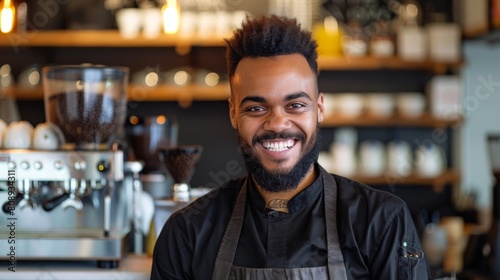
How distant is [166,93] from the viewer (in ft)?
14.2

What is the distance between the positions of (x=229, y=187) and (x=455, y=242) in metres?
2.65

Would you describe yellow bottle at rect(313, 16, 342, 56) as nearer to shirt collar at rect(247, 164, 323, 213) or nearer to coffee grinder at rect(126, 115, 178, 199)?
coffee grinder at rect(126, 115, 178, 199)

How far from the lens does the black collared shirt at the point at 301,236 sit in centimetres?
152

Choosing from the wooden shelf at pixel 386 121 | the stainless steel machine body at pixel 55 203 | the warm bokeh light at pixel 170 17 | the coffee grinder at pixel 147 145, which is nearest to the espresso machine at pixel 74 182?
the stainless steel machine body at pixel 55 203

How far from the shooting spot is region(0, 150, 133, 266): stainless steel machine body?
2139 mm

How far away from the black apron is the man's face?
0.42 feet

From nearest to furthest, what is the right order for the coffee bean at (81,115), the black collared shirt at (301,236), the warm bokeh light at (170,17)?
the black collared shirt at (301,236) < the coffee bean at (81,115) < the warm bokeh light at (170,17)

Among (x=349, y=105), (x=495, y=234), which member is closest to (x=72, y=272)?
(x=495, y=234)

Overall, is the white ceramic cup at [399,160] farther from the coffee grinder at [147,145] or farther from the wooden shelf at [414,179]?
the coffee grinder at [147,145]

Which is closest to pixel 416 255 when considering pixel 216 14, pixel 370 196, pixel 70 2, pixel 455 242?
pixel 370 196

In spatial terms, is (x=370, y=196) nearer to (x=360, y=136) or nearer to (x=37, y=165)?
(x=37, y=165)

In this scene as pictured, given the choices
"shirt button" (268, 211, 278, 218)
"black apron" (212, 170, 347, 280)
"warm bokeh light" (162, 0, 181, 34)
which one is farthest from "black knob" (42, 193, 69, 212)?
"warm bokeh light" (162, 0, 181, 34)

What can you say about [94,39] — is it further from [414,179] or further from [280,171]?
[280,171]

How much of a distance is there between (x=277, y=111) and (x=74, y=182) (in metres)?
0.88
